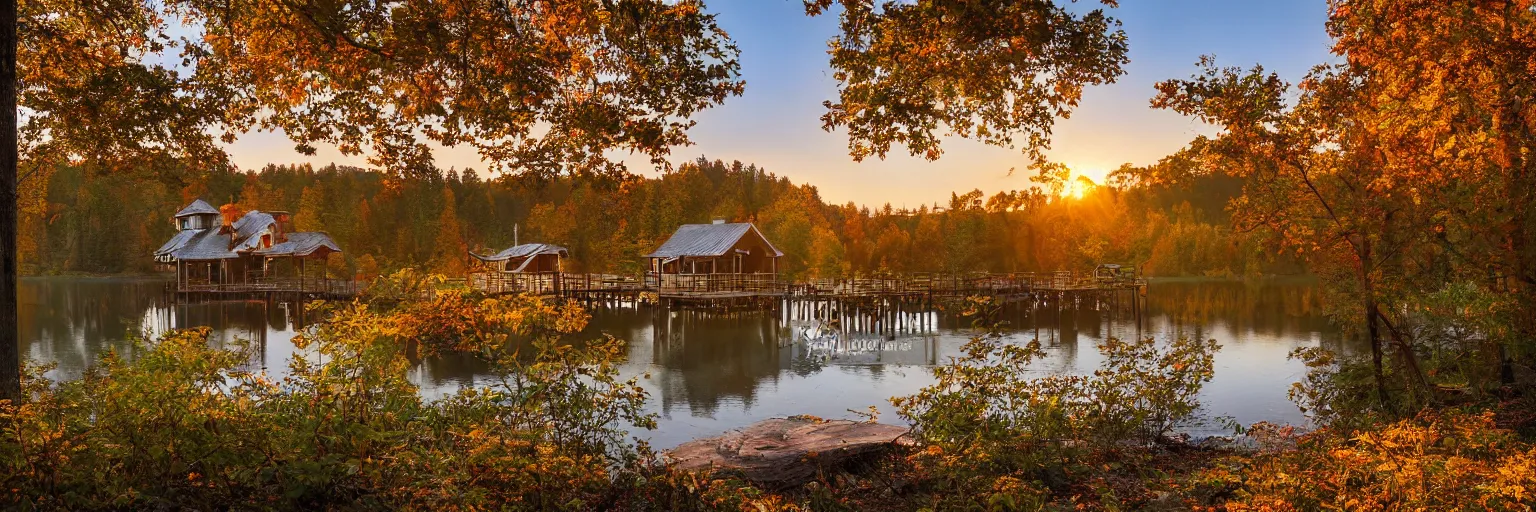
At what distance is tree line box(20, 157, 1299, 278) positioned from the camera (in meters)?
61.5

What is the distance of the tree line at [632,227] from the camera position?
61.5 meters

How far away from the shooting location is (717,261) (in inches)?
1588

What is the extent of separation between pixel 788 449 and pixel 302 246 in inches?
1777

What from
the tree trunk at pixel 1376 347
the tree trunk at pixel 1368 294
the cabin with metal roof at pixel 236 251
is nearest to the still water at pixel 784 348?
the cabin with metal roof at pixel 236 251

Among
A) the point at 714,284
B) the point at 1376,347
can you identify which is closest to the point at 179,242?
the point at 714,284

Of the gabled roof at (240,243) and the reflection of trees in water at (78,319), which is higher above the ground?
the gabled roof at (240,243)

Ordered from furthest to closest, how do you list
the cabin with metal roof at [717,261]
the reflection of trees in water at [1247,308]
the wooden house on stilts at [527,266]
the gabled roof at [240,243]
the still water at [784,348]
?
the gabled roof at [240,243] < the wooden house on stilts at [527,266] < the cabin with metal roof at [717,261] < the reflection of trees in water at [1247,308] < the still water at [784,348]

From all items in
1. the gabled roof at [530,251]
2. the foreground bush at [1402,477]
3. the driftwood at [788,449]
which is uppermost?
the gabled roof at [530,251]

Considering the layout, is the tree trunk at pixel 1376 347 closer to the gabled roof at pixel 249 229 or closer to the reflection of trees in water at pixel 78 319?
the reflection of trees in water at pixel 78 319

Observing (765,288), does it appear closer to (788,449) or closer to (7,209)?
(788,449)

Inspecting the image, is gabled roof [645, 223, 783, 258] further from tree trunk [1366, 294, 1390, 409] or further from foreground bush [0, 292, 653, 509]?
foreground bush [0, 292, 653, 509]

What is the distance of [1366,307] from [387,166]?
10.1 m

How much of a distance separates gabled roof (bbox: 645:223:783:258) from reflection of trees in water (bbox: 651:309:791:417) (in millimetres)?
3966

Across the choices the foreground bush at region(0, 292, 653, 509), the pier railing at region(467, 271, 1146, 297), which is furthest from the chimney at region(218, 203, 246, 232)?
the foreground bush at region(0, 292, 653, 509)
